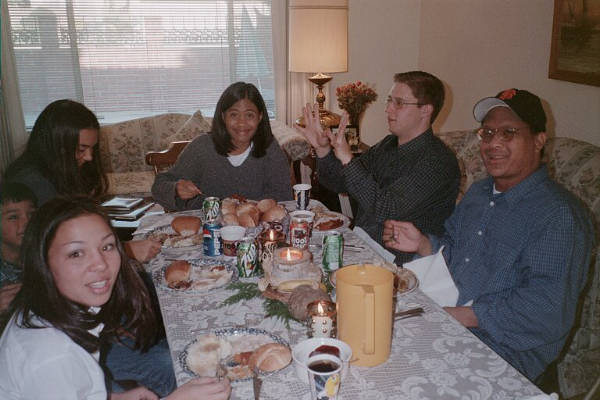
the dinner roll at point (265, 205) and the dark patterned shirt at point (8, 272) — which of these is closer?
the dark patterned shirt at point (8, 272)

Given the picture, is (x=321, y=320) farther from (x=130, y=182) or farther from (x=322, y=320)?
(x=130, y=182)

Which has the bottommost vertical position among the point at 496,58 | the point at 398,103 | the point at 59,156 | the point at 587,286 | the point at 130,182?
the point at 130,182

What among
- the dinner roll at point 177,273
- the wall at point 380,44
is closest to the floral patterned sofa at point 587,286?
the dinner roll at point 177,273

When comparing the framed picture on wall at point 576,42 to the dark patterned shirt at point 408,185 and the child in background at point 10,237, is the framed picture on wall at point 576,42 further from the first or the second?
the child in background at point 10,237

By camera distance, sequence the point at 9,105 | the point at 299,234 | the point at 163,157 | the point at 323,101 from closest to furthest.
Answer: the point at 299,234 → the point at 163,157 → the point at 323,101 → the point at 9,105

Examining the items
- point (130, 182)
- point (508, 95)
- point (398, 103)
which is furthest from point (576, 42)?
point (130, 182)

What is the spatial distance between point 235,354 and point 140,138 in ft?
11.6

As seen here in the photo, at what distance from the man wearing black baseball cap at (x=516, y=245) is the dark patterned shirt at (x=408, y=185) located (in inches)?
9.1

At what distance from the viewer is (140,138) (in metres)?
4.32

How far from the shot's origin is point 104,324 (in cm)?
126

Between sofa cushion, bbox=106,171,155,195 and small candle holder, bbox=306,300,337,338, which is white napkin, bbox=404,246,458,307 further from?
sofa cushion, bbox=106,171,155,195

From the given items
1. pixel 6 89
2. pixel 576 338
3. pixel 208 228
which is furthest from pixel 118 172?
pixel 576 338

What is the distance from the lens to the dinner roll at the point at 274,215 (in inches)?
75.6

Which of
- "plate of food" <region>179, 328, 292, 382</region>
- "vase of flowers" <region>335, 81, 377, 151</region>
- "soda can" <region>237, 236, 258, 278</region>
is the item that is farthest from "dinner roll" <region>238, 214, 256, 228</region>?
"vase of flowers" <region>335, 81, 377, 151</region>
